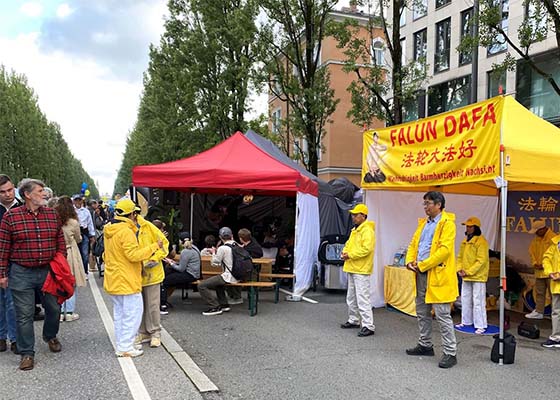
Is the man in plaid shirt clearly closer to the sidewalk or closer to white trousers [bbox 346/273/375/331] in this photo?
the sidewalk

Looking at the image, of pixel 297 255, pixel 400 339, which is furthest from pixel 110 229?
pixel 297 255

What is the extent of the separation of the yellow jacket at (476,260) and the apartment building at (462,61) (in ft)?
40.4

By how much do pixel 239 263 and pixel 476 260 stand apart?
360 centimetres

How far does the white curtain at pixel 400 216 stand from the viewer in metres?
8.32

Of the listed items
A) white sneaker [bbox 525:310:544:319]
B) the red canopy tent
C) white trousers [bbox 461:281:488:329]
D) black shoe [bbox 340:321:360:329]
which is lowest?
white sneaker [bbox 525:310:544:319]

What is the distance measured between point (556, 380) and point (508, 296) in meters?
3.93

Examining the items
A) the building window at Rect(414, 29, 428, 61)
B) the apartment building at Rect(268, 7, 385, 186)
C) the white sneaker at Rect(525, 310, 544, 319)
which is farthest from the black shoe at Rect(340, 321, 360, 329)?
the apartment building at Rect(268, 7, 385, 186)

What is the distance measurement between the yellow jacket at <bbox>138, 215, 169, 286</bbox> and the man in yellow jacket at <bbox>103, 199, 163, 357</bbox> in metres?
0.11

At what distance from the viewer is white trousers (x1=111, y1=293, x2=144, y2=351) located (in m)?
5.13

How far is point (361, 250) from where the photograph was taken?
21.1 feet

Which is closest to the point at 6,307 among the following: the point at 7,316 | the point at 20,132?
the point at 7,316

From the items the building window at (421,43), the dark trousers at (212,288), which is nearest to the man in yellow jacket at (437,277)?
the dark trousers at (212,288)

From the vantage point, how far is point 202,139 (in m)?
23.0

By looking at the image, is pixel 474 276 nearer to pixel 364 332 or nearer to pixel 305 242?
pixel 364 332
